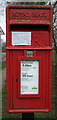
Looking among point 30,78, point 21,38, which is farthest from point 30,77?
point 21,38

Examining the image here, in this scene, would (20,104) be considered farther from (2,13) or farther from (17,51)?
(2,13)

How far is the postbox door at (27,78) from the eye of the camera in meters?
3.90

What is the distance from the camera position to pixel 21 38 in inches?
155

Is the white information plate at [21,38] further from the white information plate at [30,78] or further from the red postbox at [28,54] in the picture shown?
the white information plate at [30,78]

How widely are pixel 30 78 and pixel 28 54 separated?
0.38m

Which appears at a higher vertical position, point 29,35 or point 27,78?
point 29,35

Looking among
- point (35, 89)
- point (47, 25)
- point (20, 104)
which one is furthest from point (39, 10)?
point (20, 104)

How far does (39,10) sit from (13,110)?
1.62 metres

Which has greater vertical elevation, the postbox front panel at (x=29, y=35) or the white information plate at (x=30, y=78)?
the postbox front panel at (x=29, y=35)

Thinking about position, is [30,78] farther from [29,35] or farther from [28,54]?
[29,35]

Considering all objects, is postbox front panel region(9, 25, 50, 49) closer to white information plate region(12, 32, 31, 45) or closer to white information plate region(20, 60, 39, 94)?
white information plate region(12, 32, 31, 45)

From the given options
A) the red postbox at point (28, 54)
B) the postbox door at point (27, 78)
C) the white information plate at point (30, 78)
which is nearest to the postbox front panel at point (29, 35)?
the red postbox at point (28, 54)

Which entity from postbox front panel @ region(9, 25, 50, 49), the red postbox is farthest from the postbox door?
postbox front panel @ region(9, 25, 50, 49)

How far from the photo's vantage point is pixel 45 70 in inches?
156
